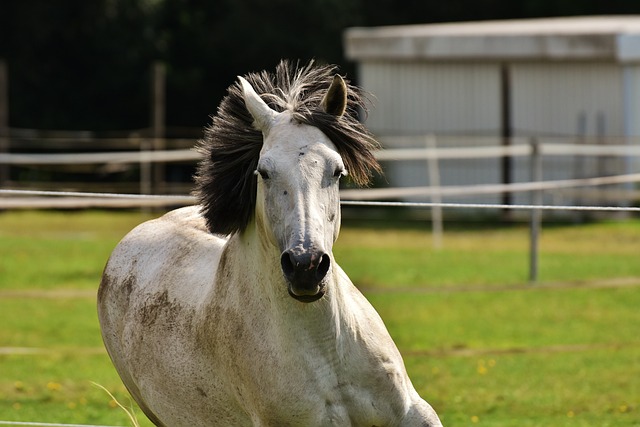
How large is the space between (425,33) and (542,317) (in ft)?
46.9

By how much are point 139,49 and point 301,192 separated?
94.2 ft

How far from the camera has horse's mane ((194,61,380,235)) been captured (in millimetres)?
5117

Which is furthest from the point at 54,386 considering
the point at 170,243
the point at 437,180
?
the point at 437,180

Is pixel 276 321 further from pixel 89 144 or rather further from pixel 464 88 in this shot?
pixel 89 144

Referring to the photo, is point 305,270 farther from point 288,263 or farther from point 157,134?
point 157,134

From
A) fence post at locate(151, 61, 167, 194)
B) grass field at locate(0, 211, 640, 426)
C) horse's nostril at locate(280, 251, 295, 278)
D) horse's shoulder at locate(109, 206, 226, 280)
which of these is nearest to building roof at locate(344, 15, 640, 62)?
grass field at locate(0, 211, 640, 426)

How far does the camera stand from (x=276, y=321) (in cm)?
501

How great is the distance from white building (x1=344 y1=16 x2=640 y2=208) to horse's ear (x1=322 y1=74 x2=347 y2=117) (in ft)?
60.2

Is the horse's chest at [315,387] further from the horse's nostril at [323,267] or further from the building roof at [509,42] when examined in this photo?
the building roof at [509,42]

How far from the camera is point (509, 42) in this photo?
2522cm

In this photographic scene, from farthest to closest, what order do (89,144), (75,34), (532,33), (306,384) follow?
(75,34) < (89,144) < (532,33) < (306,384)

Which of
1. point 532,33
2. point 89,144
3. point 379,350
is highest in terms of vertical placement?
point 532,33

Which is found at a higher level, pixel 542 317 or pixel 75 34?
pixel 75 34

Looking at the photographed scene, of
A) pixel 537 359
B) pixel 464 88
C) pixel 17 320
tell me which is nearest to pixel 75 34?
pixel 464 88
